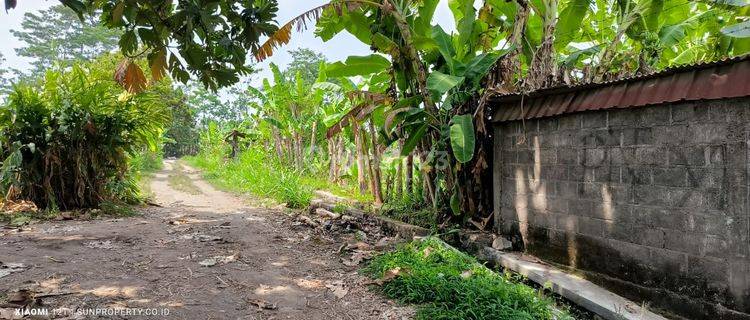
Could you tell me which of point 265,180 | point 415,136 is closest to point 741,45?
point 415,136

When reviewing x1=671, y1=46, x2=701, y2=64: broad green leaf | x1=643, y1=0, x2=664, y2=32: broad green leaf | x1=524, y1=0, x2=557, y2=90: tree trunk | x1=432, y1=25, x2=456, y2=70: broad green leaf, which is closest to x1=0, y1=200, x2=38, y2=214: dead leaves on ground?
x1=432, y1=25, x2=456, y2=70: broad green leaf

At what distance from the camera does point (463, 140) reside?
5.02 m

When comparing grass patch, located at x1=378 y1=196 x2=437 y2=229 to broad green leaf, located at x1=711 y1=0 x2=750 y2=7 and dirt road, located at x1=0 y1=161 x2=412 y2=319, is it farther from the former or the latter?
broad green leaf, located at x1=711 y1=0 x2=750 y2=7

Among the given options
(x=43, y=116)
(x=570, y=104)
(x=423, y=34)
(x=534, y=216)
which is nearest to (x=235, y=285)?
(x=534, y=216)

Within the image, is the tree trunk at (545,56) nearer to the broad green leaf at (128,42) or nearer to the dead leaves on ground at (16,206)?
the broad green leaf at (128,42)

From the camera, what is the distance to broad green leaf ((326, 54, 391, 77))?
617 cm

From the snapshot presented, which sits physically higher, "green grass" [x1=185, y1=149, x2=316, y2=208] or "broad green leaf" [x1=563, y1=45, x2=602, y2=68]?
"broad green leaf" [x1=563, y1=45, x2=602, y2=68]

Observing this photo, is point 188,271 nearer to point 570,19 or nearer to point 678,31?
point 570,19

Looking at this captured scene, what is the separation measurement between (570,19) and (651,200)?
284 centimetres

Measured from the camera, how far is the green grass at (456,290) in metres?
3.29

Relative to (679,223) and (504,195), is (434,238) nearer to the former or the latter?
(504,195)

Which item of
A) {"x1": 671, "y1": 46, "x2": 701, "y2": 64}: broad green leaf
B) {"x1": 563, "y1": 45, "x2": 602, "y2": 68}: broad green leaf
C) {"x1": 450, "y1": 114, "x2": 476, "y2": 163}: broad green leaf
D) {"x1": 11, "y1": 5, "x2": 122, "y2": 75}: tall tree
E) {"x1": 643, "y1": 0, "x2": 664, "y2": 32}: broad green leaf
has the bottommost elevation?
{"x1": 450, "y1": 114, "x2": 476, "y2": 163}: broad green leaf

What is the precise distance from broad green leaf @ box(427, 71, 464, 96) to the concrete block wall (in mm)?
906

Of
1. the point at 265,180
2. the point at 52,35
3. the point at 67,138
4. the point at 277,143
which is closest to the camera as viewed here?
the point at 67,138
